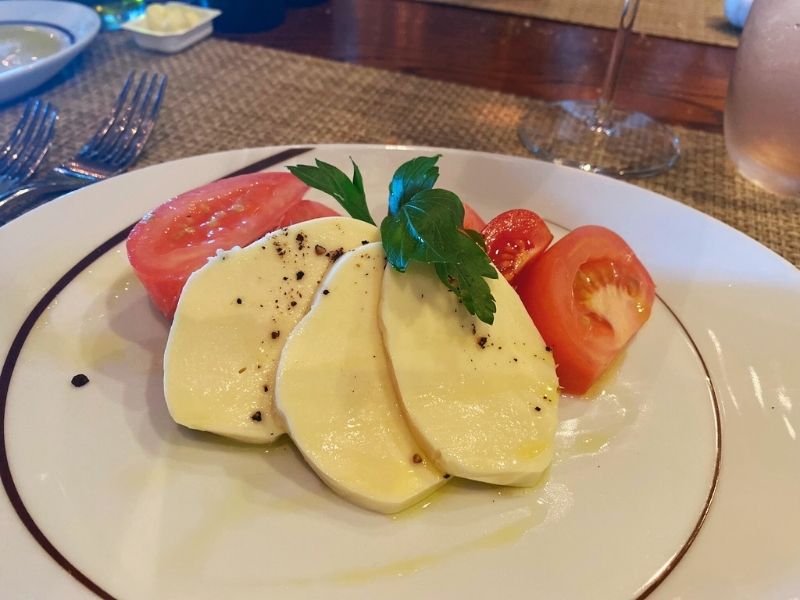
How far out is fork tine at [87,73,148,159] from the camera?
6.48ft

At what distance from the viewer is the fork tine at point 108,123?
1.98 m

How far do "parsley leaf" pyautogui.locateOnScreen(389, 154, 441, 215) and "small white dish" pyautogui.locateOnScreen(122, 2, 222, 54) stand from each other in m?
1.76

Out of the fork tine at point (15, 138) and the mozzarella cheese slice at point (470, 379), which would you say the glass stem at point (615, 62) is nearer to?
the mozzarella cheese slice at point (470, 379)

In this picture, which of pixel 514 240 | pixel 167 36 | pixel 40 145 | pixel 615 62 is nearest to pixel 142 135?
pixel 40 145

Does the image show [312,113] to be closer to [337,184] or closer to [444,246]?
[337,184]

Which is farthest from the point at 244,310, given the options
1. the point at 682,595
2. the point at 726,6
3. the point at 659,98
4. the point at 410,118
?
the point at 726,6

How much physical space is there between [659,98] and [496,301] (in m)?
1.74

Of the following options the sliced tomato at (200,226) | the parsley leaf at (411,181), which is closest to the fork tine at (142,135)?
the sliced tomato at (200,226)

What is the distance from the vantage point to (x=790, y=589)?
95cm

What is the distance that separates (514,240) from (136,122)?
1.38 meters

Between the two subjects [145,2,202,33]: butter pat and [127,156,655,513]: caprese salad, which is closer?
[127,156,655,513]: caprese salad

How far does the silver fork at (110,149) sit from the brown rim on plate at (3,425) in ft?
1.28

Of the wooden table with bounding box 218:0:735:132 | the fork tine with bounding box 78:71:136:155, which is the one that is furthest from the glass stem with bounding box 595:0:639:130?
the fork tine with bounding box 78:71:136:155

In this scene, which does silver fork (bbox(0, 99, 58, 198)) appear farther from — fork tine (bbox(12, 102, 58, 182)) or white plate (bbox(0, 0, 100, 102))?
white plate (bbox(0, 0, 100, 102))
